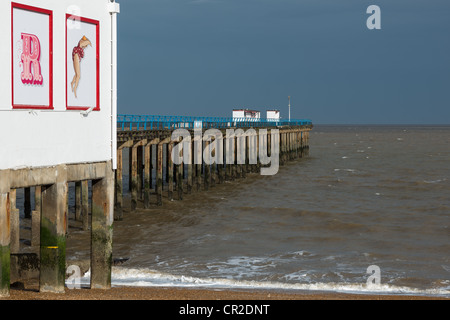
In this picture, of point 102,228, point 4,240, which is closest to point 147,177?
point 102,228

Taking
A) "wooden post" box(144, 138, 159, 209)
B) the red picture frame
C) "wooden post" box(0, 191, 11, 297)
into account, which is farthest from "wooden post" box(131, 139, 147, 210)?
"wooden post" box(0, 191, 11, 297)

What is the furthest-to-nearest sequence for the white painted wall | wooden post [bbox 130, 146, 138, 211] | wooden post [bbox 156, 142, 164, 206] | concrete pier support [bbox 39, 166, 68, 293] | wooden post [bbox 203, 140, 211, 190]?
1. wooden post [bbox 203, 140, 211, 190]
2. wooden post [bbox 156, 142, 164, 206]
3. wooden post [bbox 130, 146, 138, 211]
4. concrete pier support [bbox 39, 166, 68, 293]
5. the white painted wall

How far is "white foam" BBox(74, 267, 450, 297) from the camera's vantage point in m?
15.4

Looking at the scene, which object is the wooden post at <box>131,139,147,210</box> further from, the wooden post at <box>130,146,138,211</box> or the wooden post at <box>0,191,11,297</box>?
the wooden post at <box>0,191,11,297</box>

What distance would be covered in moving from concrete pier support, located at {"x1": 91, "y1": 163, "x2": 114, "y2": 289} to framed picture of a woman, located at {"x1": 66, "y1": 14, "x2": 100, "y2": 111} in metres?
1.46

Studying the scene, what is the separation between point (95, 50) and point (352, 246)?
12.9m

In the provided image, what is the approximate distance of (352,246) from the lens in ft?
71.4

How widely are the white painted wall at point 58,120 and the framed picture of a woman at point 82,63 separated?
0.41 feet

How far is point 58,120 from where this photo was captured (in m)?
11.2

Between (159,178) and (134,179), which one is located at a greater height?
(134,179)

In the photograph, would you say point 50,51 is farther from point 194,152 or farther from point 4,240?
point 194,152

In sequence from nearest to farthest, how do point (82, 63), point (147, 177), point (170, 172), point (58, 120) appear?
point (58, 120)
point (82, 63)
point (147, 177)
point (170, 172)

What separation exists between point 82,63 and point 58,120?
1238 millimetres

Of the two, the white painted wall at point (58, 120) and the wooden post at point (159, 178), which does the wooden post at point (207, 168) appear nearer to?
the wooden post at point (159, 178)
